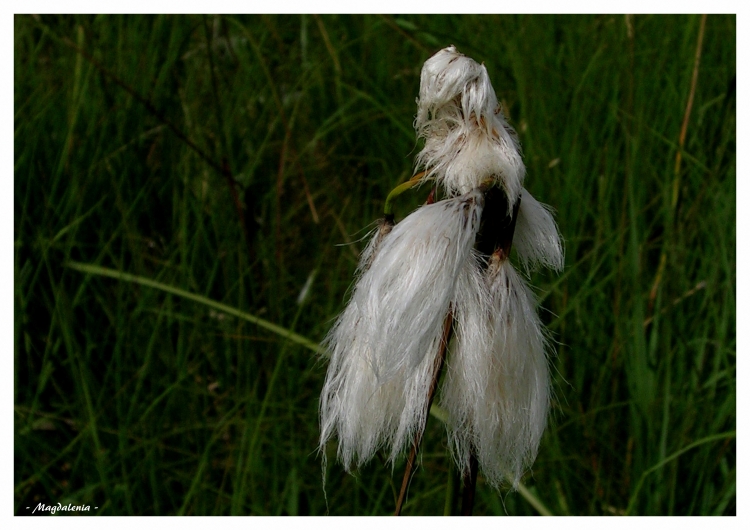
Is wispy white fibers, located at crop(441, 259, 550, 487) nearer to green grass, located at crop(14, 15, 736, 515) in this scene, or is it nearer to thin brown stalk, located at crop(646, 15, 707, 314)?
green grass, located at crop(14, 15, 736, 515)

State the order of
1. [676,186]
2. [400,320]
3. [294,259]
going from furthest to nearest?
1. [294,259]
2. [676,186]
3. [400,320]

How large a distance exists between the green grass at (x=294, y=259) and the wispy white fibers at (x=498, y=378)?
A: 0.46 meters

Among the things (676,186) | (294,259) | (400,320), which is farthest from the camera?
(294,259)

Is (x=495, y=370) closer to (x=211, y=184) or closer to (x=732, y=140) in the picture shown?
(x=211, y=184)

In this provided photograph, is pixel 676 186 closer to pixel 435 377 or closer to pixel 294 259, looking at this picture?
pixel 294 259

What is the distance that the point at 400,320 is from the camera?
59cm

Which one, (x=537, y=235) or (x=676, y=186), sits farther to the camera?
(x=676, y=186)

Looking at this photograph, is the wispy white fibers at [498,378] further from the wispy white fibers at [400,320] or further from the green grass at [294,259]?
the green grass at [294,259]

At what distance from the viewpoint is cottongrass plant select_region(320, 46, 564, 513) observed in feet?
1.93

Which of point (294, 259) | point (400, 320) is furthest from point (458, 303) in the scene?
point (294, 259)

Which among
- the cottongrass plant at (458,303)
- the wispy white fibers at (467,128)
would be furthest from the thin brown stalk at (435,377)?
the wispy white fibers at (467,128)

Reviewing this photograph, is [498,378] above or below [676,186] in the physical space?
below

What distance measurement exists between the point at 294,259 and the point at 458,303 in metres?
1.15

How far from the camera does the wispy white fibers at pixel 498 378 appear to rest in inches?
23.9
